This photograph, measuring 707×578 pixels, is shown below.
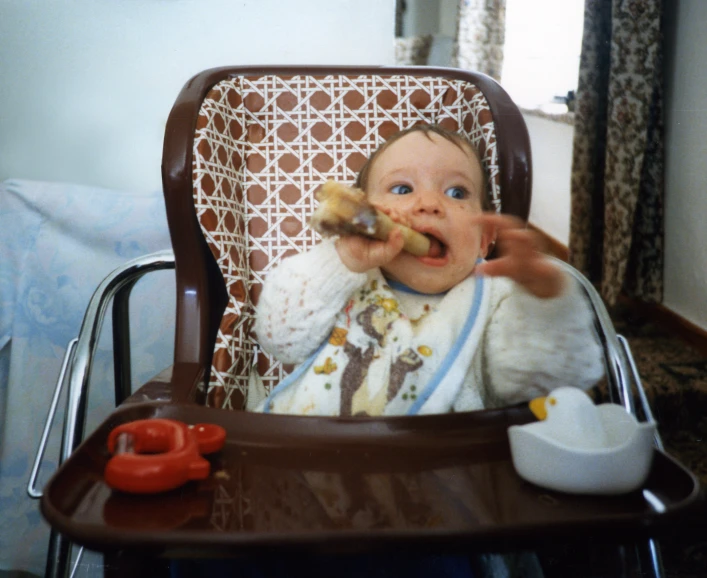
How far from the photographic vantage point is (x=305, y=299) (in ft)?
2.08

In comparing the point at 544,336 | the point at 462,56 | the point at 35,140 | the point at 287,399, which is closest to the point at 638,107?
the point at 462,56

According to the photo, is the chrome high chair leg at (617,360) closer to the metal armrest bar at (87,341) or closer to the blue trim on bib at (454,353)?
the blue trim on bib at (454,353)

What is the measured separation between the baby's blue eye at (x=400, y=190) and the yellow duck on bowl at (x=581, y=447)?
245mm

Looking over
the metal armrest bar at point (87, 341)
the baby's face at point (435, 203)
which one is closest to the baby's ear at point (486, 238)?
the baby's face at point (435, 203)

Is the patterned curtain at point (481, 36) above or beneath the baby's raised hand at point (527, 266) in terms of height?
above

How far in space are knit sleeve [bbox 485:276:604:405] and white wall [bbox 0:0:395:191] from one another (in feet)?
2.12

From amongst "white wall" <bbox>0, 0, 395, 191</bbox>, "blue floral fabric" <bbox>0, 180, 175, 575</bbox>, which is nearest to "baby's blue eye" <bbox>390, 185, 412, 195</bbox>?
"white wall" <bbox>0, 0, 395, 191</bbox>

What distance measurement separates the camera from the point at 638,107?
751mm

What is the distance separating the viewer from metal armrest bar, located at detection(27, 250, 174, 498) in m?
0.68

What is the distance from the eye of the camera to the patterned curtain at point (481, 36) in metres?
0.76

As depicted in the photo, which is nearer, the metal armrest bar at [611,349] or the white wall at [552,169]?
the metal armrest bar at [611,349]

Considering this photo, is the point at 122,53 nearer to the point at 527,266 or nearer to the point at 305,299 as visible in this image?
the point at 305,299

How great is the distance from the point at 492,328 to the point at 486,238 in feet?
0.27

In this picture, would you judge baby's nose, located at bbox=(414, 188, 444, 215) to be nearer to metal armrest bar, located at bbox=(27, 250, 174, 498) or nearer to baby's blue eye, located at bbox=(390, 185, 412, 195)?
baby's blue eye, located at bbox=(390, 185, 412, 195)
